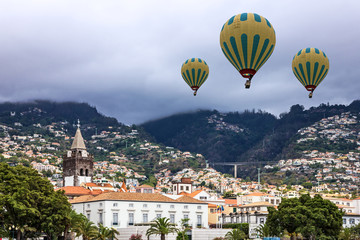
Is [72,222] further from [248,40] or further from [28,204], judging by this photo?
[248,40]

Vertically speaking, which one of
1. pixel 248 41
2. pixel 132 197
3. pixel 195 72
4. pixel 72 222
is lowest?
pixel 72 222

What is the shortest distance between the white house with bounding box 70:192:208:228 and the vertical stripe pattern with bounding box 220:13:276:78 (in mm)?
38211

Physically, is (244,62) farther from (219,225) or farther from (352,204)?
(352,204)

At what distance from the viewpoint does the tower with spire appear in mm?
131250

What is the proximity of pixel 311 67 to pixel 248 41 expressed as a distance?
38.2 feet

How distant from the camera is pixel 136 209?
80.8m

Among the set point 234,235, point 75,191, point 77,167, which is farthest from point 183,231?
point 77,167

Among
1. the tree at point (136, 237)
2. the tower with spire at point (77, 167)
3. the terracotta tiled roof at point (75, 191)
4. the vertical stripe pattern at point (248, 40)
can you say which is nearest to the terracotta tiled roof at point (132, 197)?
the tree at point (136, 237)

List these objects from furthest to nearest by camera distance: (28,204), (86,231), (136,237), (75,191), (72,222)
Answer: (75,191)
(136,237)
(86,231)
(72,222)
(28,204)

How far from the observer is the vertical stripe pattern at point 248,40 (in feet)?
149

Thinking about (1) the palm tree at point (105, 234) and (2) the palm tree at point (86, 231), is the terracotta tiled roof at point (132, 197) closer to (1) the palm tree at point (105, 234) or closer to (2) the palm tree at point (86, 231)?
(1) the palm tree at point (105, 234)

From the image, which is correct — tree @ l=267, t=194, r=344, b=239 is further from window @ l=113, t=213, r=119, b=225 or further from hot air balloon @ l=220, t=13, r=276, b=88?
hot air balloon @ l=220, t=13, r=276, b=88

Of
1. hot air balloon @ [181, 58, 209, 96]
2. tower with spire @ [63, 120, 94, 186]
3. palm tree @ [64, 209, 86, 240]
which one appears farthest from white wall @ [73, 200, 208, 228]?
tower with spire @ [63, 120, 94, 186]

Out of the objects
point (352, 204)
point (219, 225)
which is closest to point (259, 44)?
point (219, 225)
